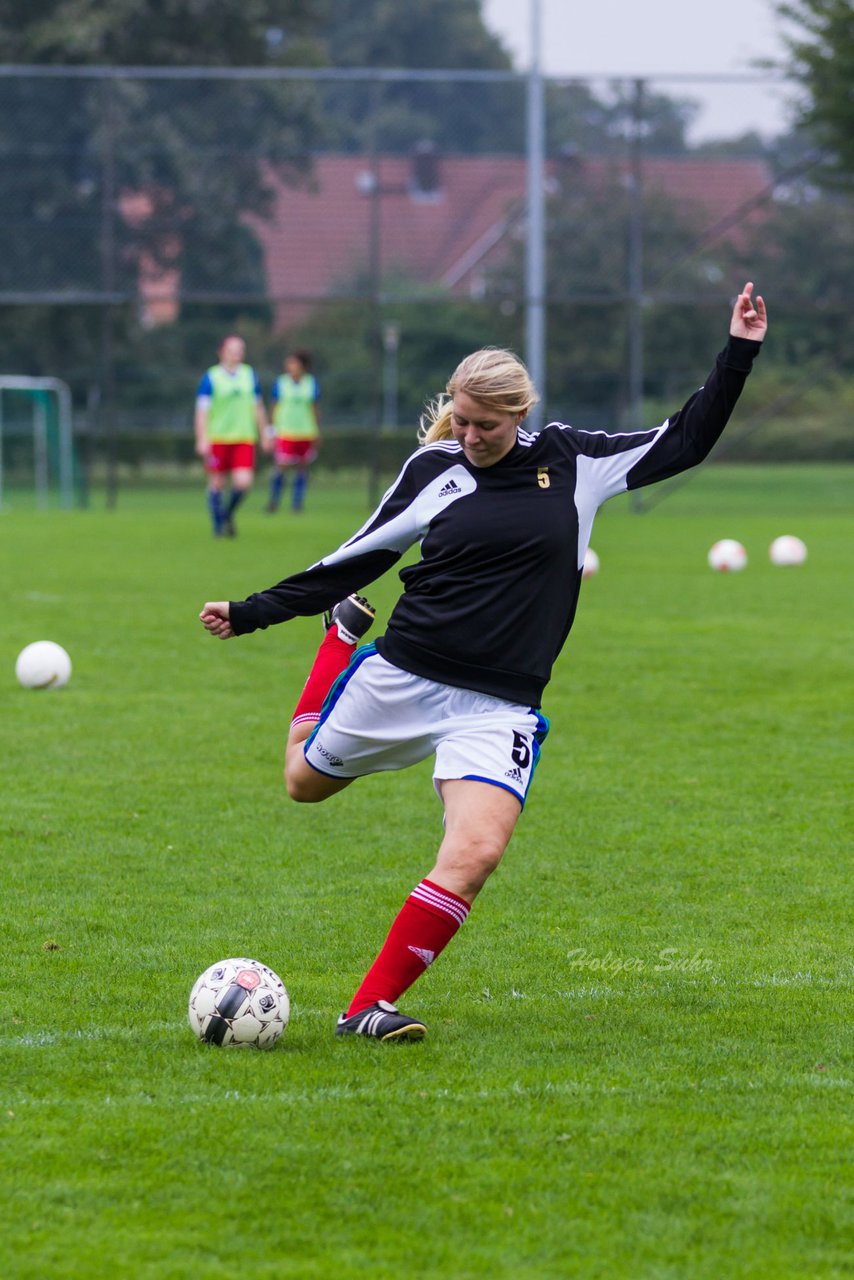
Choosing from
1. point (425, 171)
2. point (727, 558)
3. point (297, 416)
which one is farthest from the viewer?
point (425, 171)

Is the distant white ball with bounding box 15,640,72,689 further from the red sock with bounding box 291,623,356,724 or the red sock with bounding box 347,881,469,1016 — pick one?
the red sock with bounding box 347,881,469,1016

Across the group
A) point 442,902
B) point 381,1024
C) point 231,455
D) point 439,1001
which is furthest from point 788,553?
point 381,1024

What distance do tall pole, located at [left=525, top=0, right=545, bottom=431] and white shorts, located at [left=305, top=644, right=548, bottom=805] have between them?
19890 mm

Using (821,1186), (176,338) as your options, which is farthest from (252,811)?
(176,338)

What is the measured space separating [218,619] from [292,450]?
20444 millimetres

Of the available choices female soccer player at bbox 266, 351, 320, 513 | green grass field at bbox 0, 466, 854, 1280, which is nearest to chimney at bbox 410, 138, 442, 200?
female soccer player at bbox 266, 351, 320, 513

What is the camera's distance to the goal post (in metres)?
29.6

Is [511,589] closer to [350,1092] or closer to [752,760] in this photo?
[350,1092]

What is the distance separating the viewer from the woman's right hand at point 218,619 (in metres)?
4.55

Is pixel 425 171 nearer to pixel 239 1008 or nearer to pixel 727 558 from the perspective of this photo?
pixel 727 558

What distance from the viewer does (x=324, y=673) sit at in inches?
201

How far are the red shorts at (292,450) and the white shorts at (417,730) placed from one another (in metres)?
20.2

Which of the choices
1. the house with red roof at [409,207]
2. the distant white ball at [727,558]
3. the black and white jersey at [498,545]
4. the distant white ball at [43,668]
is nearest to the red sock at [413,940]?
the black and white jersey at [498,545]

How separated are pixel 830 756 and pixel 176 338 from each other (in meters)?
27.0
